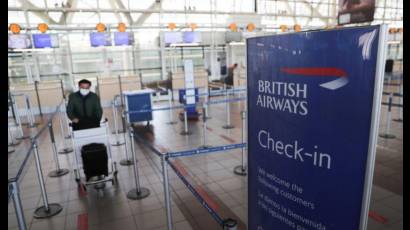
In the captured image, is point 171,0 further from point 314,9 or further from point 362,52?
point 362,52

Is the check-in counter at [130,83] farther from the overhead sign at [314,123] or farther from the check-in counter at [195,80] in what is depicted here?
the overhead sign at [314,123]

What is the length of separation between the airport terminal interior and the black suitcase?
0.07 feet

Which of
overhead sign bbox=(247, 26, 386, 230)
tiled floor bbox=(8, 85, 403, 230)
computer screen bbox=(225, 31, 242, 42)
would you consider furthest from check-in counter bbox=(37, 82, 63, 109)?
overhead sign bbox=(247, 26, 386, 230)

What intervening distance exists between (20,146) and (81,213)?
16.3 ft

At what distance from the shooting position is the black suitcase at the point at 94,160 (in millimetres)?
4734

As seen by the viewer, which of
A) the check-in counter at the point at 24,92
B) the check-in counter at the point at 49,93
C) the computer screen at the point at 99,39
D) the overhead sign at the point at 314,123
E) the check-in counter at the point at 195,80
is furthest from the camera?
the check-in counter at the point at 195,80

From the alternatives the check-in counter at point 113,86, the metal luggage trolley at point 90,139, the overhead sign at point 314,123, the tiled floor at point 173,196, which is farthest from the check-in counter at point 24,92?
the overhead sign at point 314,123

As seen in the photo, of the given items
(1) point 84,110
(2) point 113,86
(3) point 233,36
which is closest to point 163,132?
(1) point 84,110

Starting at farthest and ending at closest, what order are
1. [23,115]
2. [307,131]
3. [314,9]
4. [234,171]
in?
[314,9] < [23,115] < [234,171] < [307,131]

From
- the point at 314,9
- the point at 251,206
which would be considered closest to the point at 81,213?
the point at 251,206

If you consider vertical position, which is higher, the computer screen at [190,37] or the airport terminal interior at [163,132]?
the computer screen at [190,37]

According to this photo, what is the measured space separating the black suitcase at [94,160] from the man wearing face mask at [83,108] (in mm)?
560

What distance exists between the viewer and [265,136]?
1890 mm

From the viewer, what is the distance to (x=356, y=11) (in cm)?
931
